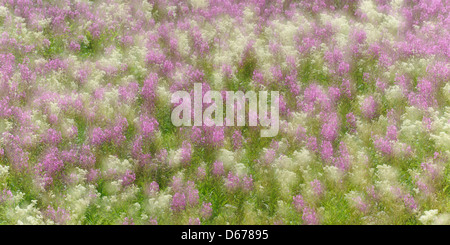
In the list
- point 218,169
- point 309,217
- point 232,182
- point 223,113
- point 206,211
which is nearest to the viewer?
point 309,217

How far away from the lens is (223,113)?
689 cm

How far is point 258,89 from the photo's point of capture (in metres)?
7.35

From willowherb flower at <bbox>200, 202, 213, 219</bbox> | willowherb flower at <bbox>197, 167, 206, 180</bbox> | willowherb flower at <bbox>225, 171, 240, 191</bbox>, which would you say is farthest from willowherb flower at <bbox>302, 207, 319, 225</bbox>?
willowherb flower at <bbox>197, 167, 206, 180</bbox>

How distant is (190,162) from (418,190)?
8.94 ft

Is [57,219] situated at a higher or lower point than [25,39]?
lower

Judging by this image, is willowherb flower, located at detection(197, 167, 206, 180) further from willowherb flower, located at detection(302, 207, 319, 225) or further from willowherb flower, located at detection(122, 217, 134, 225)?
willowherb flower, located at detection(302, 207, 319, 225)

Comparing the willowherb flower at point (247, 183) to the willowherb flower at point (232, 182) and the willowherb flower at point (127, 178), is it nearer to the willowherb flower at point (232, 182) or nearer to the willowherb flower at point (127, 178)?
the willowherb flower at point (232, 182)

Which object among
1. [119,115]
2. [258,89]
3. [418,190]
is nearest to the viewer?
[418,190]

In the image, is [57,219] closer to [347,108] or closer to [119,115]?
[119,115]

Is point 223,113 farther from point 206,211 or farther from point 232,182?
point 206,211

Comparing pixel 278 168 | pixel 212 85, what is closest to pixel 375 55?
pixel 212 85

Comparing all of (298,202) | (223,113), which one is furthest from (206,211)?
(223,113)

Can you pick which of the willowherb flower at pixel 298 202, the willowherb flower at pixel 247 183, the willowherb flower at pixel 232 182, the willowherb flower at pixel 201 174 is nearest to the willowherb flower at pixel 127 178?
the willowherb flower at pixel 201 174

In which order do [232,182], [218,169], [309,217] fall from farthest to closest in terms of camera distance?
[218,169]
[232,182]
[309,217]
